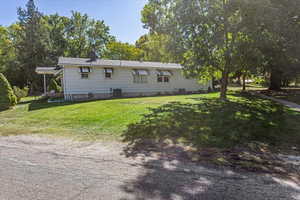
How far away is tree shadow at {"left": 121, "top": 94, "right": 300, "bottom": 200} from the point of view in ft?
7.98

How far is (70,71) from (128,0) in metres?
7.49

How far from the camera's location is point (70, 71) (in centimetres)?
1482

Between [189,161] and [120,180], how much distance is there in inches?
58.0

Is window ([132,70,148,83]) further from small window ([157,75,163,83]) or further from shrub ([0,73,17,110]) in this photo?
shrub ([0,73,17,110])

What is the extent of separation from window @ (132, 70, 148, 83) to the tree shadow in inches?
428

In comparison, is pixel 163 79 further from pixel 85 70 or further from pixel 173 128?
pixel 173 128

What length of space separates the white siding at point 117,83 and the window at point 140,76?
34 centimetres

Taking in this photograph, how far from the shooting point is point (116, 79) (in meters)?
16.9

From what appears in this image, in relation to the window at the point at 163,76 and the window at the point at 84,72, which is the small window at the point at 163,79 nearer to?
the window at the point at 163,76

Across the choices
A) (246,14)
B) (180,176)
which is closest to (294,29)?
(246,14)

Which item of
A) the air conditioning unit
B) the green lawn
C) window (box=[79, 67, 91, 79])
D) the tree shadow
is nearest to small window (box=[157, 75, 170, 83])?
the air conditioning unit

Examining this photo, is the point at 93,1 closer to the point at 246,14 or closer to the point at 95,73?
the point at 95,73

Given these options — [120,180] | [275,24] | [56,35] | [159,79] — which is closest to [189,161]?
[120,180]

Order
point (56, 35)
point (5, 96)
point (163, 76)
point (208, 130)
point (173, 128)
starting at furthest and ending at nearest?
A: point (56, 35)
point (163, 76)
point (5, 96)
point (173, 128)
point (208, 130)
